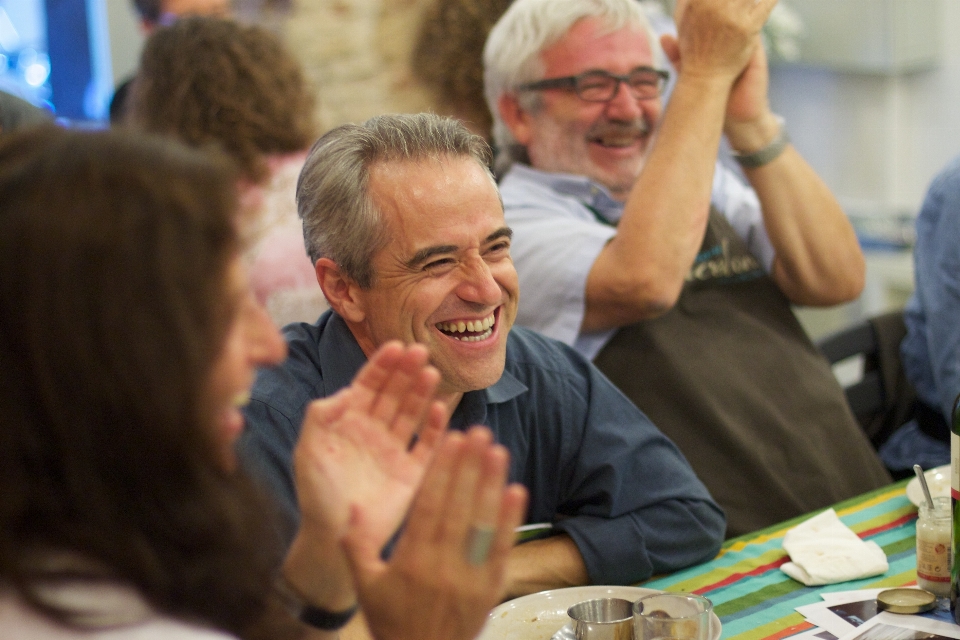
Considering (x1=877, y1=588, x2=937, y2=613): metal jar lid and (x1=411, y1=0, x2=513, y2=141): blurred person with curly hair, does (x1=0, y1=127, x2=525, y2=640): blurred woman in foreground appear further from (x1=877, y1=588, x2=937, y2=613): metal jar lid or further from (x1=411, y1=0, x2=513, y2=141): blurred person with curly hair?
(x1=411, y1=0, x2=513, y2=141): blurred person with curly hair

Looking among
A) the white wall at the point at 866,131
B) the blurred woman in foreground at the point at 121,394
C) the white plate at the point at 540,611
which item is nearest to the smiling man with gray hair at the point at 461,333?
the white plate at the point at 540,611

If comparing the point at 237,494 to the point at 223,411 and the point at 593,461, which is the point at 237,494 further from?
the point at 593,461

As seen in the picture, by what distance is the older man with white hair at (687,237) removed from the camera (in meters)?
1.95

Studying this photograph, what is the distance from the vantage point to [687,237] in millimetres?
1934

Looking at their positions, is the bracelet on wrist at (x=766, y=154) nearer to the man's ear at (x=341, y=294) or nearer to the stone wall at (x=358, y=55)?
the man's ear at (x=341, y=294)

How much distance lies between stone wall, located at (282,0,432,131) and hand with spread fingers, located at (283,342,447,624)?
2.91 m

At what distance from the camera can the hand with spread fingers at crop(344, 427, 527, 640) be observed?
0.85m

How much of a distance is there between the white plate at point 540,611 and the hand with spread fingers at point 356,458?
343mm

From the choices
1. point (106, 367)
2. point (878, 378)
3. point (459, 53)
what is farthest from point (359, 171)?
point (459, 53)

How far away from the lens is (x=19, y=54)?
3.42 m

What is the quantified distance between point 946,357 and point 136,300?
6.44ft

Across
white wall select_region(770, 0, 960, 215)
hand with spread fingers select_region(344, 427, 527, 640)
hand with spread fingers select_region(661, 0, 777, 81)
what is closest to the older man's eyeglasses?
hand with spread fingers select_region(661, 0, 777, 81)

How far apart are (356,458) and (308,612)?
18 cm

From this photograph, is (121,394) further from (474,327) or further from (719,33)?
(719,33)
